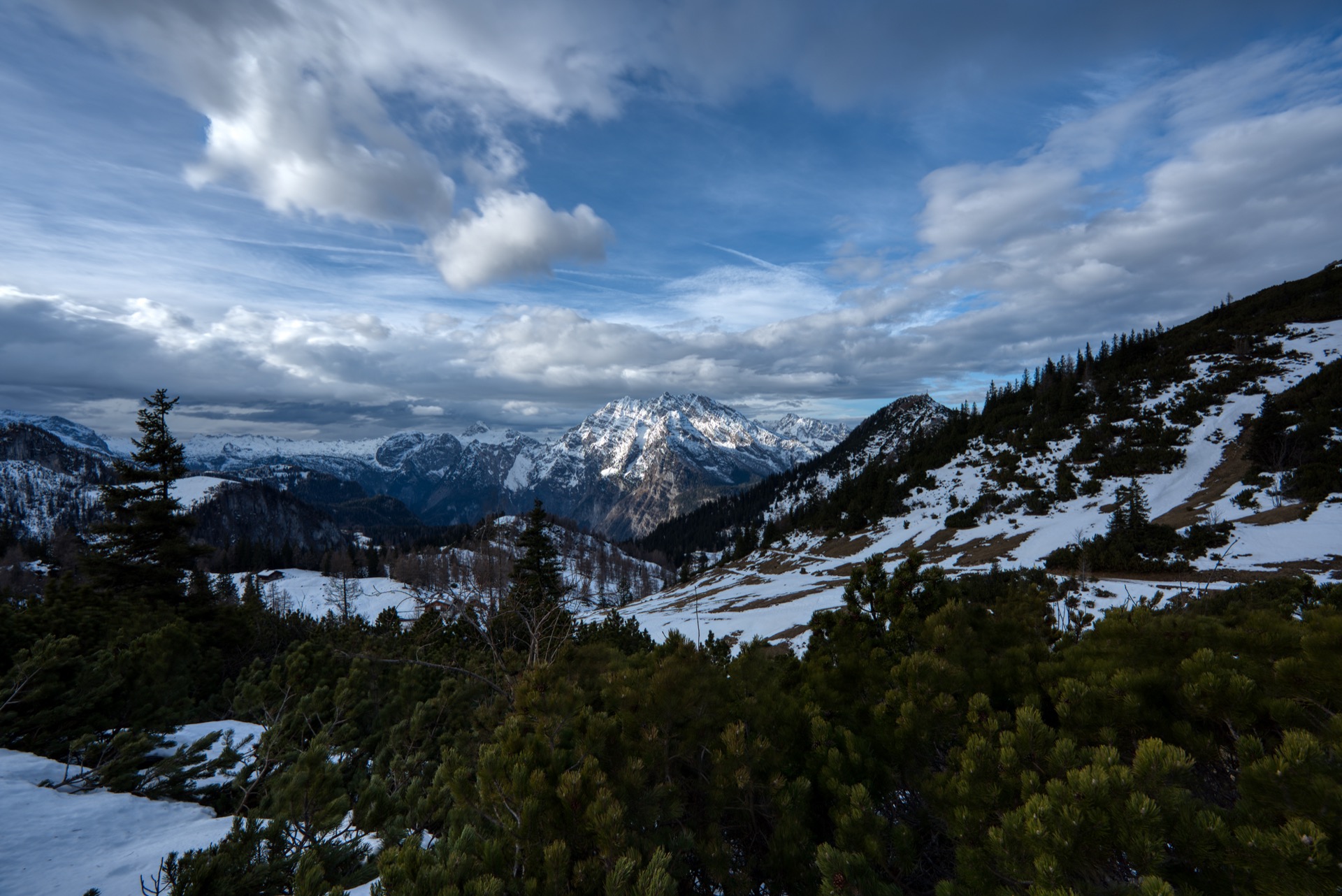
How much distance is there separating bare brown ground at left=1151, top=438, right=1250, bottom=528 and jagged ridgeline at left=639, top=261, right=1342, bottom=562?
2044mm

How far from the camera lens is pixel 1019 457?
63812mm

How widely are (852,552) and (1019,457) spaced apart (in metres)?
25.9

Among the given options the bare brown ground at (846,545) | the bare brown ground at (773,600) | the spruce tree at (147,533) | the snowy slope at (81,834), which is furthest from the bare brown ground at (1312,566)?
the spruce tree at (147,533)

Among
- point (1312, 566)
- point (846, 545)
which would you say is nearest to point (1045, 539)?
point (1312, 566)

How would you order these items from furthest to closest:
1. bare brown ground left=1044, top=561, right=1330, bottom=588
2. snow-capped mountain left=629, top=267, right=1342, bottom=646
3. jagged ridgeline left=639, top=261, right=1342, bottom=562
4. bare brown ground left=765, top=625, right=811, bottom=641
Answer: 1. jagged ridgeline left=639, top=261, right=1342, bottom=562
2. snow-capped mountain left=629, top=267, right=1342, bottom=646
3. bare brown ground left=765, top=625, right=811, bottom=641
4. bare brown ground left=1044, top=561, right=1330, bottom=588

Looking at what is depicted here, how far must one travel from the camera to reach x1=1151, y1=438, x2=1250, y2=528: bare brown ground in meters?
36.1

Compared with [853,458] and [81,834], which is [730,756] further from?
[853,458]

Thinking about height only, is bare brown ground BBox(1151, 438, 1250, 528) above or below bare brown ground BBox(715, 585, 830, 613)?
→ above

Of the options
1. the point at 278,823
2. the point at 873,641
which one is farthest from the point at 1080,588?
the point at 278,823

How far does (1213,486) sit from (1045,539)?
15327mm

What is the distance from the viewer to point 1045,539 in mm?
41312

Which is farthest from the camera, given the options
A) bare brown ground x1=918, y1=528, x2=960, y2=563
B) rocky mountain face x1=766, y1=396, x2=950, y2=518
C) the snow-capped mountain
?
rocky mountain face x1=766, y1=396, x2=950, y2=518

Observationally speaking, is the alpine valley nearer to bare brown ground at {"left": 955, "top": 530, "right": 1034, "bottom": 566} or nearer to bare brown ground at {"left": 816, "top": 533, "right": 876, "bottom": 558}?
bare brown ground at {"left": 955, "top": 530, "right": 1034, "bottom": 566}

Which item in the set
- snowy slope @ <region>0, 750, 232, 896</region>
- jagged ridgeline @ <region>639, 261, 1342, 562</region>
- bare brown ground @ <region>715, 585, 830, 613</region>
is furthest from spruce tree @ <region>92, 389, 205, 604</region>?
jagged ridgeline @ <region>639, 261, 1342, 562</region>
